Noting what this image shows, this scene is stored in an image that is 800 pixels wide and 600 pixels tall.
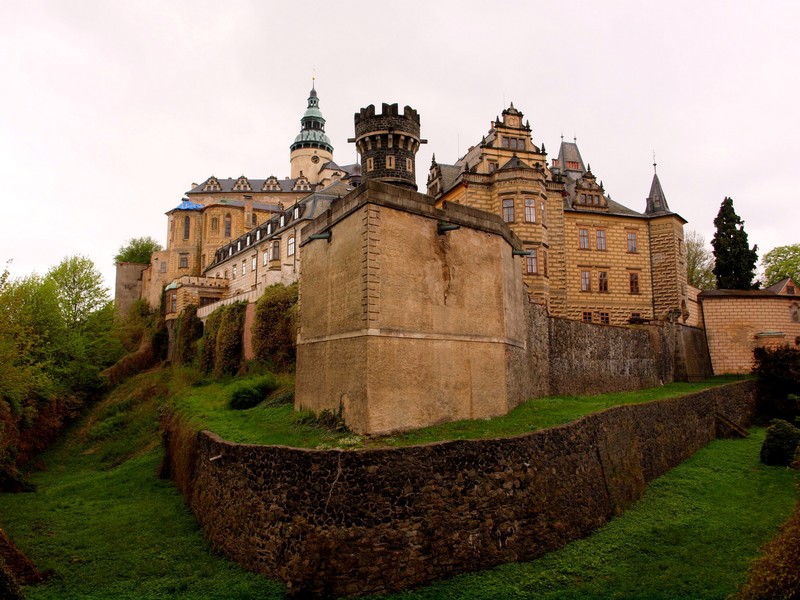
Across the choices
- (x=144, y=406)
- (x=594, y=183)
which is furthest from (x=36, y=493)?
(x=594, y=183)

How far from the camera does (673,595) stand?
1110 cm

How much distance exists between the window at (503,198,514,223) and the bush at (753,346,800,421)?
47.1ft

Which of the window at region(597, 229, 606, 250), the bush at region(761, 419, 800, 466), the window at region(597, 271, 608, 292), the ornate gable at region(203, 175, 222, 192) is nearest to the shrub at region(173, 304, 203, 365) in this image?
the window at region(597, 271, 608, 292)

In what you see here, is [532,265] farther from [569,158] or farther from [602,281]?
[569,158]

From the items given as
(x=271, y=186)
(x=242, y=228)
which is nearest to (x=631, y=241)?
(x=242, y=228)

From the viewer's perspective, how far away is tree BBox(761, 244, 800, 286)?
4484cm

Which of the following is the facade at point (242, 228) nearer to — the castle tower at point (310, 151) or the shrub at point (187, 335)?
the castle tower at point (310, 151)

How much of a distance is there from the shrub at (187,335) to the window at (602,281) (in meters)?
23.5

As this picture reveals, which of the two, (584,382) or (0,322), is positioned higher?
(0,322)

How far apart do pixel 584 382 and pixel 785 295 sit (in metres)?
16.5

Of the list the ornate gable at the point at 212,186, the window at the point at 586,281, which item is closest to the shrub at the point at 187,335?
the window at the point at 586,281

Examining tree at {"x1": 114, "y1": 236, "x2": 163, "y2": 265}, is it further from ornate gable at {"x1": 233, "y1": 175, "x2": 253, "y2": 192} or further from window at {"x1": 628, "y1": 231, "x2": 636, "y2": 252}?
window at {"x1": 628, "y1": 231, "x2": 636, "y2": 252}

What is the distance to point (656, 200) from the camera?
35844mm

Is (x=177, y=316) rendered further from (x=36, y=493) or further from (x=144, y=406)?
(x=36, y=493)
